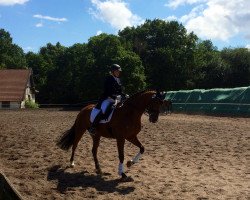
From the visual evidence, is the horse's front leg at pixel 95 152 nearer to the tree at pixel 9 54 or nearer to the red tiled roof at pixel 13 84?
the red tiled roof at pixel 13 84

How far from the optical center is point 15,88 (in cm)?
6950

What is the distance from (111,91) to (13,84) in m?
62.3

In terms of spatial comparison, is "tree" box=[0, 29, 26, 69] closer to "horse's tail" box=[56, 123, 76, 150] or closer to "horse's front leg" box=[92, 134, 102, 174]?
"horse's tail" box=[56, 123, 76, 150]

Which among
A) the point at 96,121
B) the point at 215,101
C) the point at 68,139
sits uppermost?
the point at 215,101

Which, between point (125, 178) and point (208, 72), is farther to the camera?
point (208, 72)

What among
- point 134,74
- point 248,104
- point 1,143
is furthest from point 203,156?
point 134,74

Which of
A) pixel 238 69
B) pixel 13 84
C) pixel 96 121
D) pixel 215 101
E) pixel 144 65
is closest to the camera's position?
pixel 96 121

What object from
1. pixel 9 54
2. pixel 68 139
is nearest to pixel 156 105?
pixel 68 139

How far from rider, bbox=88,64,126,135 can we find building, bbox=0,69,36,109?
58548 mm

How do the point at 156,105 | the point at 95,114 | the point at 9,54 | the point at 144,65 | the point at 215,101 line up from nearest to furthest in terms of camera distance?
the point at 156,105 → the point at 95,114 → the point at 215,101 → the point at 144,65 → the point at 9,54

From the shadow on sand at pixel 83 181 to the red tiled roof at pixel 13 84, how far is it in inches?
2319

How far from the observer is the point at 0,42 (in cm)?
10288

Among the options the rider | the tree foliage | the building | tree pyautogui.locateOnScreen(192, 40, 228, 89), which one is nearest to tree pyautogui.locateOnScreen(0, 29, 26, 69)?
the tree foliage

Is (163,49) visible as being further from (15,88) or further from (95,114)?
(95,114)
